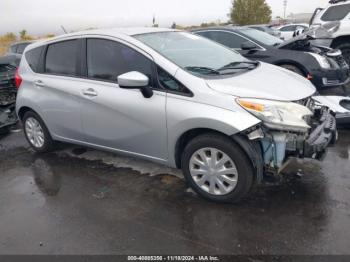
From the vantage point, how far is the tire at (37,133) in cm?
515

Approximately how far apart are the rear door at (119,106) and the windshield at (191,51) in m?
0.26

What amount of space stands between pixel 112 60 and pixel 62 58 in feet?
2.98

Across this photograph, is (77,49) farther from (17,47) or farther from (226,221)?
(17,47)

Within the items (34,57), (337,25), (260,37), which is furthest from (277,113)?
(337,25)

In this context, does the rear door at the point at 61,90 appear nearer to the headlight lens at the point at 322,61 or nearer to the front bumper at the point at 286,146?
the front bumper at the point at 286,146

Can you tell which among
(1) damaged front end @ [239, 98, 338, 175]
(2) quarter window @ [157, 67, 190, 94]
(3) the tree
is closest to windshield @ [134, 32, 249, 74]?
(2) quarter window @ [157, 67, 190, 94]

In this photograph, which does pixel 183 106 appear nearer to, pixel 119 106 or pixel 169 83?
pixel 169 83

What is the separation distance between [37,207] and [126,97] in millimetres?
1471

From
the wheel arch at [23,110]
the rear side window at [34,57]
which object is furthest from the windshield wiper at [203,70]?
the wheel arch at [23,110]

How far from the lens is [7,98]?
22.2 ft

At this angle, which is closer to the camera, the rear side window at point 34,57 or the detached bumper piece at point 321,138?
the detached bumper piece at point 321,138

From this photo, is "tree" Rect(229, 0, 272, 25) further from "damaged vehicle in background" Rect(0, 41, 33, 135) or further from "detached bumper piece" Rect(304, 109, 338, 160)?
"detached bumper piece" Rect(304, 109, 338, 160)

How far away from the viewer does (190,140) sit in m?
3.65

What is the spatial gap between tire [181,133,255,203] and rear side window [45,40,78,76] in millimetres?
1924
